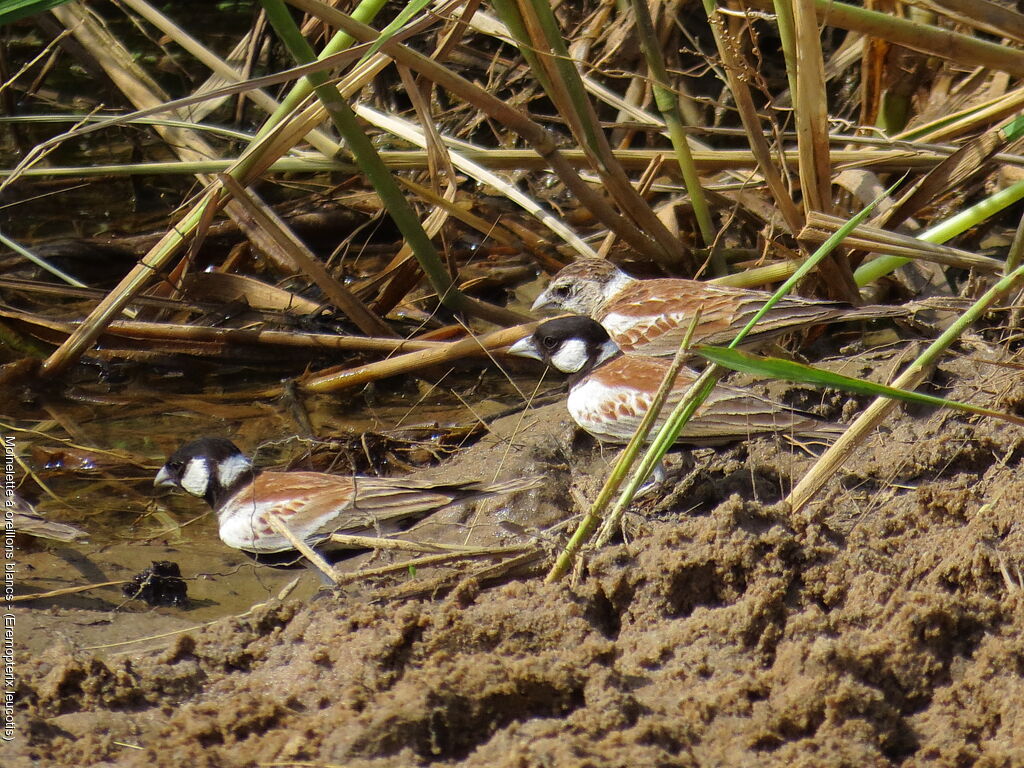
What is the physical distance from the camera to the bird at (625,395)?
188 inches

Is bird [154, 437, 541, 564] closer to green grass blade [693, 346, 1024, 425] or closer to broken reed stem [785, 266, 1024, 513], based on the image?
broken reed stem [785, 266, 1024, 513]

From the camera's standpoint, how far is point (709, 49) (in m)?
8.52

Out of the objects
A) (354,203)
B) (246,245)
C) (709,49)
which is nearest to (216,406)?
(246,245)

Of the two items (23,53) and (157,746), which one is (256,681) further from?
(23,53)

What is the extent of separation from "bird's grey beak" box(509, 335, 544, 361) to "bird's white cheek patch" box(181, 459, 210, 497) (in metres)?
1.64

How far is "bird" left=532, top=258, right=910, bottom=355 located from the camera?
5.39 metres

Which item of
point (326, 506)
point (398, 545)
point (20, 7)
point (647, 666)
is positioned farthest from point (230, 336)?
point (647, 666)

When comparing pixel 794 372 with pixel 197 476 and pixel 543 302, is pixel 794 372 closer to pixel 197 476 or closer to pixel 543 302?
pixel 197 476

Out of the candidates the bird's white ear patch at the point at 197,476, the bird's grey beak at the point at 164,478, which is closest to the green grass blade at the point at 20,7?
the bird's white ear patch at the point at 197,476

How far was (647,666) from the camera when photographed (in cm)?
329

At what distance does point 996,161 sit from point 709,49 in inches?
142

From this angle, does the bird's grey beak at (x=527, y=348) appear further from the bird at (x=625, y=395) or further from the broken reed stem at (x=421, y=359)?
the broken reed stem at (x=421, y=359)

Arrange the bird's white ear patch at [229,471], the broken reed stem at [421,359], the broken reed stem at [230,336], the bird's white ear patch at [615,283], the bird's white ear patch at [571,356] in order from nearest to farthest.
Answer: the bird's white ear patch at [229,471] → the bird's white ear patch at [571,356] → the broken reed stem at [421,359] → the broken reed stem at [230,336] → the bird's white ear patch at [615,283]

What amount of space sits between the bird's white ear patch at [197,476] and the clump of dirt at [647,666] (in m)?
1.58
